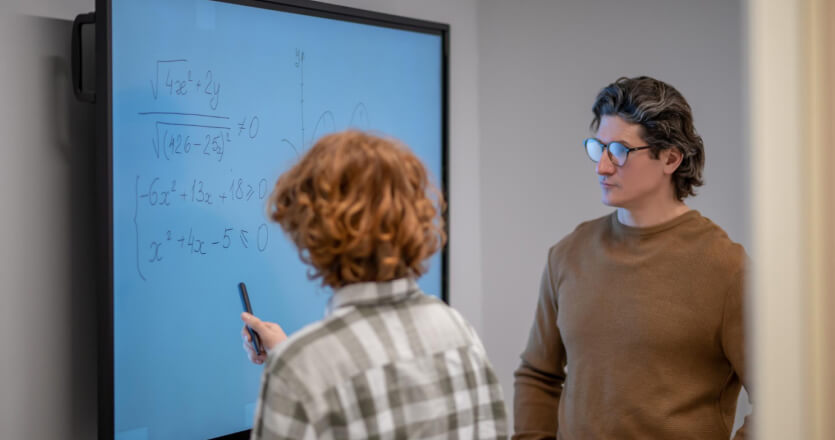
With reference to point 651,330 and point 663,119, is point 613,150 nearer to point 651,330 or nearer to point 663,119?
point 663,119

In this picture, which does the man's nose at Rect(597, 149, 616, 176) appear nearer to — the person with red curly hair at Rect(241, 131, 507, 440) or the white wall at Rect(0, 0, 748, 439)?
the white wall at Rect(0, 0, 748, 439)

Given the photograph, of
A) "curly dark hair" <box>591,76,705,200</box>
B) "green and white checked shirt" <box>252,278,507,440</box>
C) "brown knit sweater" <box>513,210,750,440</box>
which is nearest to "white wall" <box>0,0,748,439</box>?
"curly dark hair" <box>591,76,705,200</box>

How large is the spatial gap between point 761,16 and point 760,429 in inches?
12.6

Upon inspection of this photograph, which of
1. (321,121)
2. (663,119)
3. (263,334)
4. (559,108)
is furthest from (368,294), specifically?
(559,108)

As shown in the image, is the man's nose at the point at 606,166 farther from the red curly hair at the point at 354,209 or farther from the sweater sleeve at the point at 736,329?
the red curly hair at the point at 354,209

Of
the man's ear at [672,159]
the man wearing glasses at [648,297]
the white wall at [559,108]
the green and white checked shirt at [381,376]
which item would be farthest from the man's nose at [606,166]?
the white wall at [559,108]

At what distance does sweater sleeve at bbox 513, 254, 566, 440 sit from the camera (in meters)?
1.73

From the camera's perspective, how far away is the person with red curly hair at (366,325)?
0.88 metres

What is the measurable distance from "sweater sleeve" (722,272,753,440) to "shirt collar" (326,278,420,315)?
0.78 m

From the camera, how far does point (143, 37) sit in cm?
171

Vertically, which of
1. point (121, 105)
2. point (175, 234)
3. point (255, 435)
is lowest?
point (255, 435)

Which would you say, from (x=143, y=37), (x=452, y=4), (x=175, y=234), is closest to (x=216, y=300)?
(x=175, y=234)

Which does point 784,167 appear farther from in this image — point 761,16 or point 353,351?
point 353,351

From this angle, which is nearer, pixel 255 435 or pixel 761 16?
pixel 761 16
